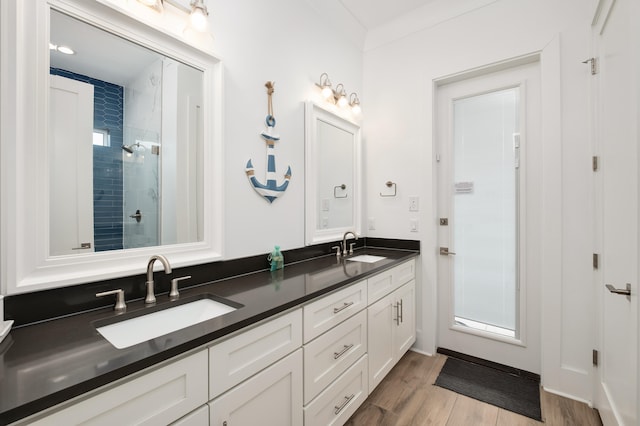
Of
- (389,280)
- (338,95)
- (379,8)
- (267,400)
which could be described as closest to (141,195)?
(267,400)

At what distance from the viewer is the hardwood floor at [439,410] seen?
1.69m

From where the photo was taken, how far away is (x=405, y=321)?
2.28m

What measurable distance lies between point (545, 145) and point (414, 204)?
0.98 metres

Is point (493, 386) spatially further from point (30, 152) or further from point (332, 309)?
point (30, 152)

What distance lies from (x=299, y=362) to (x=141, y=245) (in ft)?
2.81

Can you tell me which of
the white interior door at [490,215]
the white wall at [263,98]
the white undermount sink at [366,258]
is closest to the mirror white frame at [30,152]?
the white wall at [263,98]

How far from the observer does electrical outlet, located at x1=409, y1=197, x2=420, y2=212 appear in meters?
2.50

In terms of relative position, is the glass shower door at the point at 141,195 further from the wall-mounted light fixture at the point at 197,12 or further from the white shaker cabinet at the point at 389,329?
the white shaker cabinet at the point at 389,329

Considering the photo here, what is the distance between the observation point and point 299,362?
125cm

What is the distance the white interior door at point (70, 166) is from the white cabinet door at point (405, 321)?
1872mm

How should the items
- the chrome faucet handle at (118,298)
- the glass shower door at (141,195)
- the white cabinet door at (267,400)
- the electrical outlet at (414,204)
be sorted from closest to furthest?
the white cabinet door at (267,400) → the chrome faucet handle at (118,298) → the glass shower door at (141,195) → the electrical outlet at (414,204)

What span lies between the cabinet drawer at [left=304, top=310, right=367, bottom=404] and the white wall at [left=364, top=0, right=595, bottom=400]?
1.05 m

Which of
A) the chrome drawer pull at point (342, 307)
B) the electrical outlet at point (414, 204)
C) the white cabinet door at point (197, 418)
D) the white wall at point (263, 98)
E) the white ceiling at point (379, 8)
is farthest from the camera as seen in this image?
the electrical outlet at point (414, 204)

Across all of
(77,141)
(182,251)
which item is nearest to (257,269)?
(182,251)
